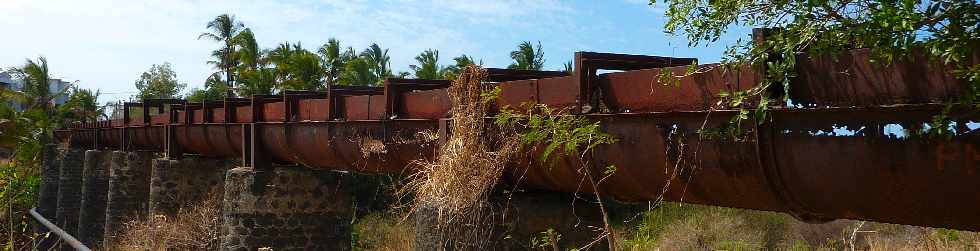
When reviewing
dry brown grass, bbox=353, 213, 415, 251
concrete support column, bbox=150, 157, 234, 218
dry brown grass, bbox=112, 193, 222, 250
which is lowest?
dry brown grass, bbox=353, 213, 415, 251

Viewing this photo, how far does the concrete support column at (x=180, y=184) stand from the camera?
12758mm

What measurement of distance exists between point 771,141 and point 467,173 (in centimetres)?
221

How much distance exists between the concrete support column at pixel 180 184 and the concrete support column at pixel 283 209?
12.6ft

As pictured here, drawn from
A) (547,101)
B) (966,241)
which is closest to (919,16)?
(547,101)

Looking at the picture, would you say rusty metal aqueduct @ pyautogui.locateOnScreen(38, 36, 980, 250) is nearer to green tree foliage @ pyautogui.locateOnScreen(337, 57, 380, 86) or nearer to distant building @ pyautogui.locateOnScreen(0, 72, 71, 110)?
green tree foliage @ pyautogui.locateOnScreen(337, 57, 380, 86)

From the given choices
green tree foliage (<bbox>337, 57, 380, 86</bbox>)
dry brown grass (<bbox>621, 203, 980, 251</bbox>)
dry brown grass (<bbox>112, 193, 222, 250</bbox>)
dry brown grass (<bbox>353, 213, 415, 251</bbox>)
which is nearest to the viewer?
dry brown grass (<bbox>112, 193, 222, 250</bbox>)

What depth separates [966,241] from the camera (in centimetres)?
1024

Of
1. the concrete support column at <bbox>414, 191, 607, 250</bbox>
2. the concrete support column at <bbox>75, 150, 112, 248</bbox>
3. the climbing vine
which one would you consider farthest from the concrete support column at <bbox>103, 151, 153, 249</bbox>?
the climbing vine

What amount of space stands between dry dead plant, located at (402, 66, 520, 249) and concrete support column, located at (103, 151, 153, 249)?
38.3ft

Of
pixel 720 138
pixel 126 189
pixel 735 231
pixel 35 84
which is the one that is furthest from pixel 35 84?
pixel 720 138

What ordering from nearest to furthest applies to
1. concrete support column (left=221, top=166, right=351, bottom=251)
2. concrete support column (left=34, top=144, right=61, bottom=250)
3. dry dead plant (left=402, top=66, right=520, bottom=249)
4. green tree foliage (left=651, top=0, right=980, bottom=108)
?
green tree foliage (left=651, top=0, right=980, bottom=108) → dry dead plant (left=402, top=66, right=520, bottom=249) → concrete support column (left=221, top=166, right=351, bottom=251) → concrete support column (left=34, top=144, right=61, bottom=250)

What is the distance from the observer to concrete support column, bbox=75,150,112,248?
18.0 metres

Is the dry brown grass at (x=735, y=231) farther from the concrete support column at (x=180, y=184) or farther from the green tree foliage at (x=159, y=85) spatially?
the green tree foliage at (x=159, y=85)

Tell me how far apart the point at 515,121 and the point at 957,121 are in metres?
2.56
